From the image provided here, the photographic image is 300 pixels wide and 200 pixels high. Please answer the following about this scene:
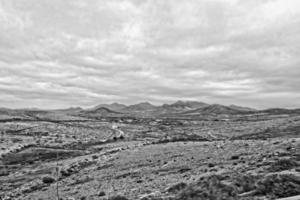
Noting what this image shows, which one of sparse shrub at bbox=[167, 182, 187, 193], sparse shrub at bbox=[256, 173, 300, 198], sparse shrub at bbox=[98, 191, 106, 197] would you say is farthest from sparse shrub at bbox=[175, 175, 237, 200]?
sparse shrub at bbox=[98, 191, 106, 197]

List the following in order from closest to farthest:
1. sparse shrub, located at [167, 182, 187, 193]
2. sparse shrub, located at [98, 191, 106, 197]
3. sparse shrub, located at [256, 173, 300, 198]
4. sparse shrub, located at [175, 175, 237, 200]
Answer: sparse shrub, located at [256, 173, 300, 198], sparse shrub, located at [175, 175, 237, 200], sparse shrub, located at [167, 182, 187, 193], sparse shrub, located at [98, 191, 106, 197]

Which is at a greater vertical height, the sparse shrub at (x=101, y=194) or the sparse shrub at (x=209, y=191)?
the sparse shrub at (x=209, y=191)

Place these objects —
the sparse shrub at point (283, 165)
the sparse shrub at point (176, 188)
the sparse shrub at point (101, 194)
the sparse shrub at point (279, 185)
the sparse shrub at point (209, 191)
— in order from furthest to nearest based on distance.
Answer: the sparse shrub at point (101, 194)
the sparse shrub at point (283, 165)
the sparse shrub at point (176, 188)
the sparse shrub at point (209, 191)
the sparse shrub at point (279, 185)

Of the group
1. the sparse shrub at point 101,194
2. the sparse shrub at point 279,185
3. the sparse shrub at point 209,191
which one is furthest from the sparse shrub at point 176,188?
the sparse shrub at point 101,194

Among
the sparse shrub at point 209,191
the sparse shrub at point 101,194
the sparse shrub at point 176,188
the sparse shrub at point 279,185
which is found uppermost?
the sparse shrub at point 279,185

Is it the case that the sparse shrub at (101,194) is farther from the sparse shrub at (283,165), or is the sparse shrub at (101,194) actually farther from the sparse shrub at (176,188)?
the sparse shrub at (283,165)

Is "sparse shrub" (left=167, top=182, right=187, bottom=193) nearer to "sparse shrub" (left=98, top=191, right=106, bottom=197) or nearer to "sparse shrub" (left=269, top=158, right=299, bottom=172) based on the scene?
"sparse shrub" (left=98, top=191, right=106, bottom=197)

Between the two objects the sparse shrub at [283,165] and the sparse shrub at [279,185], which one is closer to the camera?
the sparse shrub at [279,185]

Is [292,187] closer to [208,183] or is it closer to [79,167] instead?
[208,183]

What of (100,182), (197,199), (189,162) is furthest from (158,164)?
(197,199)

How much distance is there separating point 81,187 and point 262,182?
1734 centimetres

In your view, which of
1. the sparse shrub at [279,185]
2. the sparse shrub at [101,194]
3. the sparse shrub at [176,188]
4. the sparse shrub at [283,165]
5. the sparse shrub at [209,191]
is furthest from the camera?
the sparse shrub at [101,194]

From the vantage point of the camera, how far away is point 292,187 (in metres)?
14.9

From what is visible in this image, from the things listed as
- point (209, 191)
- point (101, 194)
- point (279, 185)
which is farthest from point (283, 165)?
point (101, 194)
